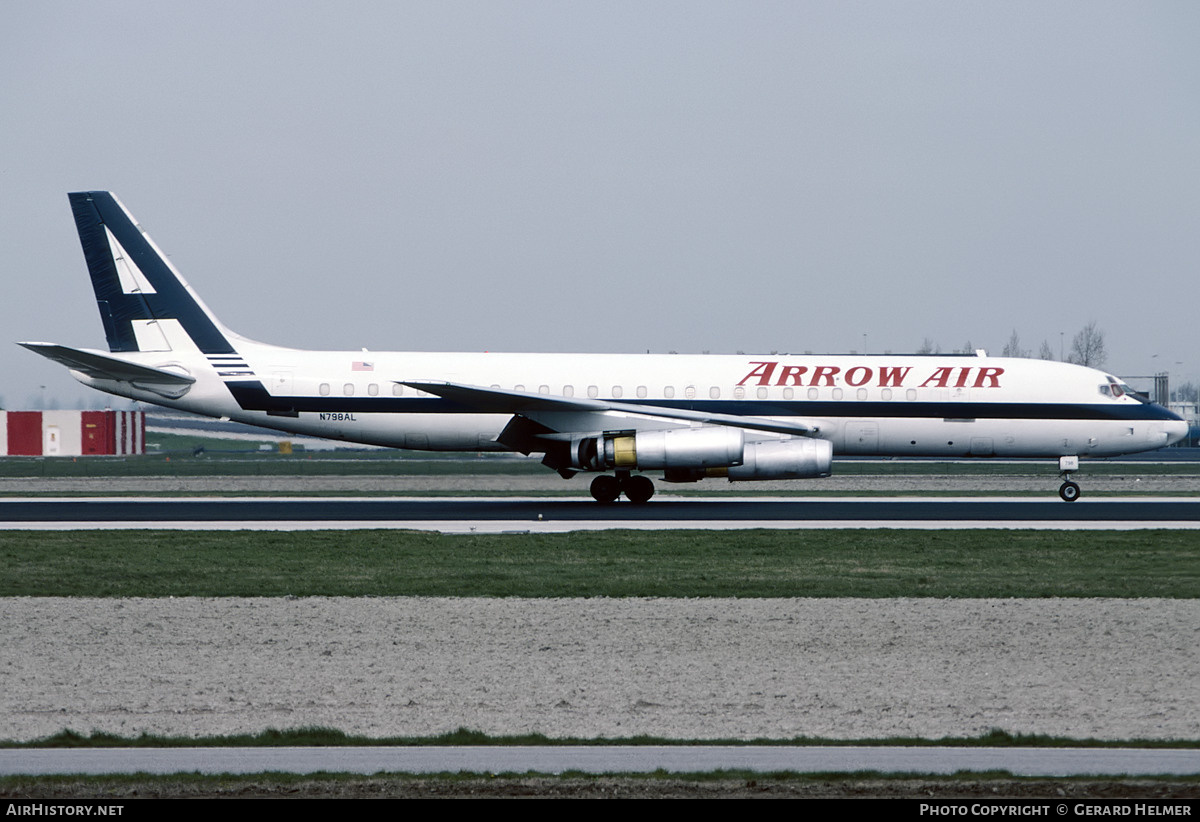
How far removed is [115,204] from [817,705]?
28.5 metres

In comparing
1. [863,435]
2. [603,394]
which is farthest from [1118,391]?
[603,394]

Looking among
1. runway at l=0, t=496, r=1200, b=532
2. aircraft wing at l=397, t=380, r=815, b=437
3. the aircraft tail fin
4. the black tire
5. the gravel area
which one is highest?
the aircraft tail fin

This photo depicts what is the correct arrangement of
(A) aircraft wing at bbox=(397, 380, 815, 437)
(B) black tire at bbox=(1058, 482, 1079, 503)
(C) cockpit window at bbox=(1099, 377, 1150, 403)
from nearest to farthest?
1. (A) aircraft wing at bbox=(397, 380, 815, 437)
2. (B) black tire at bbox=(1058, 482, 1079, 503)
3. (C) cockpit window at bbox=(1099, 377, 1150, 403)

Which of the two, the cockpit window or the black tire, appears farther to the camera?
the cockpit window

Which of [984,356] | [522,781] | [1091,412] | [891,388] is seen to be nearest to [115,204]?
[891,388]

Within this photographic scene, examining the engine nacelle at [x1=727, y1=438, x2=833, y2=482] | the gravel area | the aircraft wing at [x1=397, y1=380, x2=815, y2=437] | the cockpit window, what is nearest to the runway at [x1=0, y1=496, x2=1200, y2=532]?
the engine nacelle at [x1=727, y1=438, x2=833, y2=482]

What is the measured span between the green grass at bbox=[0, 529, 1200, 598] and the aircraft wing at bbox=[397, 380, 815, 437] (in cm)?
629

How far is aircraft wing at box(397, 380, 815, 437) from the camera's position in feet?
96.6

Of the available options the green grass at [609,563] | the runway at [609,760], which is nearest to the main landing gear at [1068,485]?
the green grass at [609,563]

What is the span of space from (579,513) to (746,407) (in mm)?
5548

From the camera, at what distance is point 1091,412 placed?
32.2 meters

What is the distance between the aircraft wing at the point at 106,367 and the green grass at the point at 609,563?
739cm

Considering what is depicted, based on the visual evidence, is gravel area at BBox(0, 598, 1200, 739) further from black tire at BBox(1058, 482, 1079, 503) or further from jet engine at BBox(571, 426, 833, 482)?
black tire at BBox(1058, 482, 1079, 503)
